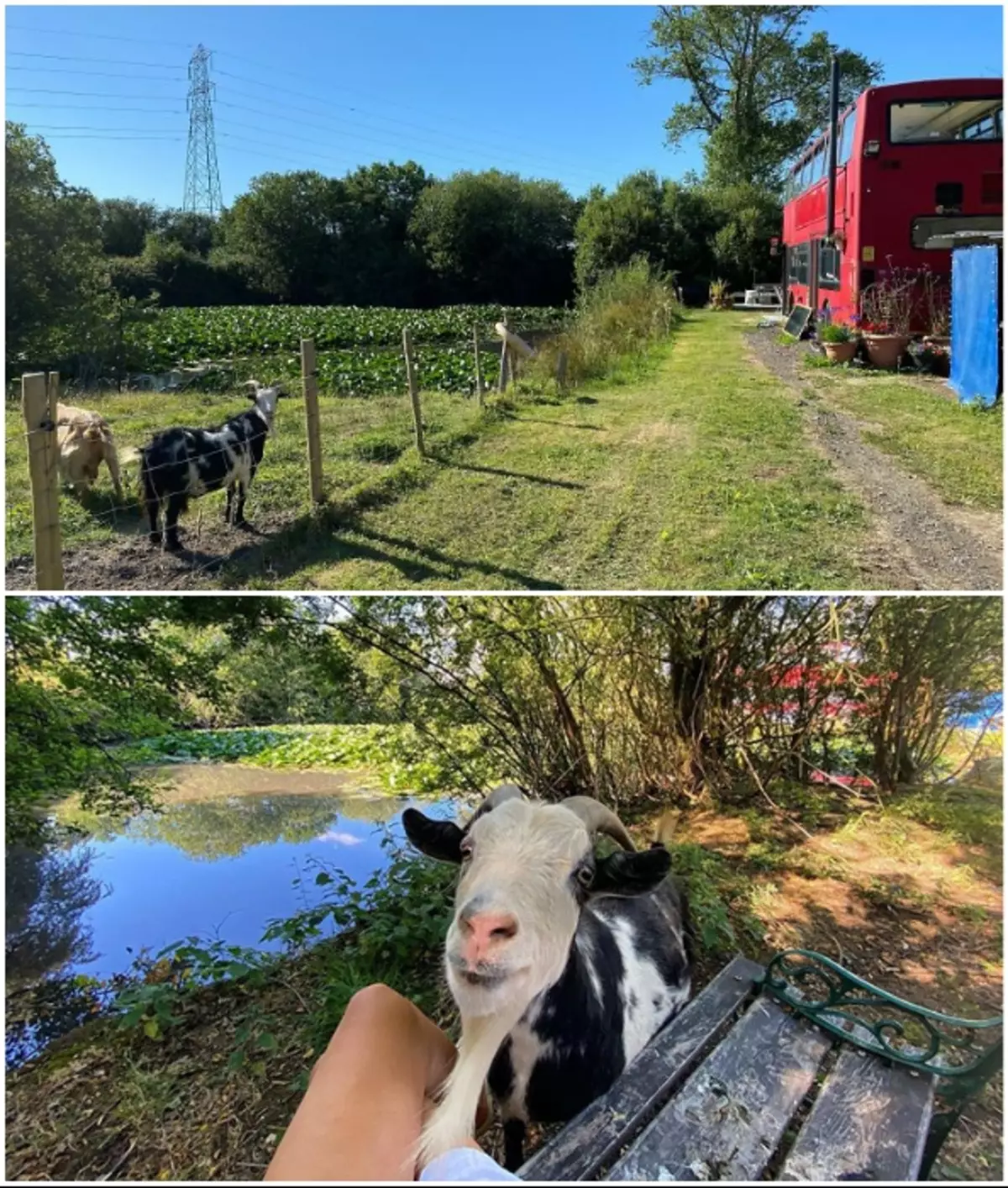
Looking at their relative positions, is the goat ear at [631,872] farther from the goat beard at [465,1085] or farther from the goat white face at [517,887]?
the goat beard at [465,1085]

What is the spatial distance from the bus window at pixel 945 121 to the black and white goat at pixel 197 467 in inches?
312

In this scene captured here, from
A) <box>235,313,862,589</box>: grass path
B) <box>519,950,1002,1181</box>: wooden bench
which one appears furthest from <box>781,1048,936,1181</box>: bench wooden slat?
<box>235,313,862,589</box>: grass path

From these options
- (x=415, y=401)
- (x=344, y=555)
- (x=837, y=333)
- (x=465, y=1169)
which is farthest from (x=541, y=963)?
(x=837, y=333)

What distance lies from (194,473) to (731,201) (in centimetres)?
2499

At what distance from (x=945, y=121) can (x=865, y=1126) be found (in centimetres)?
1032

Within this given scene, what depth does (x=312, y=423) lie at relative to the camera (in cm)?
601

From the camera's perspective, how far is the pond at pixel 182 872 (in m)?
4.13

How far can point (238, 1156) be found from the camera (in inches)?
103

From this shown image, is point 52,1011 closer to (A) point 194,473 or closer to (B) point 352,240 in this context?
(A) point 194,473

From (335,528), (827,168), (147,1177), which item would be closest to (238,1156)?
(147,1177)

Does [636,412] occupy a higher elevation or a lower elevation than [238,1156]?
higher

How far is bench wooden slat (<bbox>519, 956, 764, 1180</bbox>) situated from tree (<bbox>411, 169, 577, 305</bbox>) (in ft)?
53.9

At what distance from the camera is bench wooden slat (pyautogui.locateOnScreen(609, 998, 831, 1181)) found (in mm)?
1909

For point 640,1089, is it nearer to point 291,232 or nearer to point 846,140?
point 846,140
